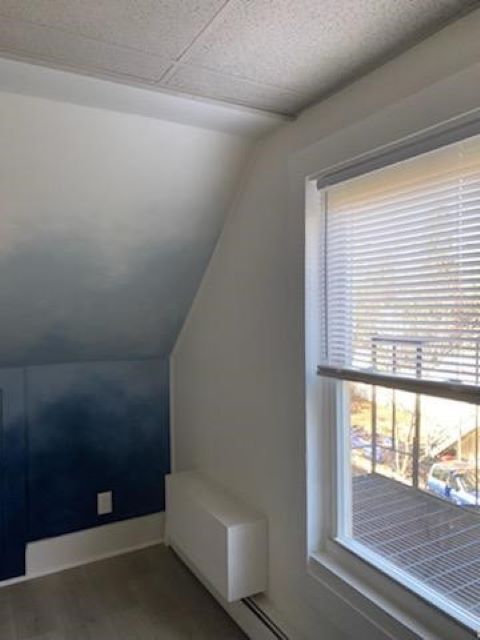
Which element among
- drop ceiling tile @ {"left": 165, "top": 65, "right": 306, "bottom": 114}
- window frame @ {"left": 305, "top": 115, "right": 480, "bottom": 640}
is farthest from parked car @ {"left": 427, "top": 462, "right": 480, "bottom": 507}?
drop ceiling tile @ {"left": 165, "top": 65, "right": 306, "bottom": 114}

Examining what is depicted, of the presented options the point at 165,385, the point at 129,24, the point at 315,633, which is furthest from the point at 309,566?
the point at 129,24

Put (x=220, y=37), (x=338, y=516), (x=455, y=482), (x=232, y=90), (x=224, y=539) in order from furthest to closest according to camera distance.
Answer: (x=224, y=539), (x=338, y=516), (x=232, y=90), (x=455, y=482), (x=220, y=37)

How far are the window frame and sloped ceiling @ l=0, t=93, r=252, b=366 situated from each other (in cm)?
59

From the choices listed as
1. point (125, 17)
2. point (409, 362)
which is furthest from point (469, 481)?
point (125, 17)

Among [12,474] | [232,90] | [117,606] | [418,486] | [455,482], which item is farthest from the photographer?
[12,474]

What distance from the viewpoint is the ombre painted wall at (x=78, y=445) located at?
8.91ft

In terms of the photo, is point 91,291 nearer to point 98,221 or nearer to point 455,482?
point 98,221

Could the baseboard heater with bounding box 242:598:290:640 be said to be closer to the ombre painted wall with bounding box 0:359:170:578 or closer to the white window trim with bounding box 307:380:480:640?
the white window trim with bounding box 307:380:480:640

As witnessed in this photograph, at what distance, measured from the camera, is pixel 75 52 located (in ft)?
4.70

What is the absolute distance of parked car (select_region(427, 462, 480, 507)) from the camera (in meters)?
1.45

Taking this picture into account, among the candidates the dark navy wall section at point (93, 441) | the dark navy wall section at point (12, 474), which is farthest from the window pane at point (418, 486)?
the dark navy wall section at point (12, 474)

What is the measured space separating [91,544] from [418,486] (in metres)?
2.07

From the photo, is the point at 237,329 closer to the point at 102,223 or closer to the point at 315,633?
the point at 102,223

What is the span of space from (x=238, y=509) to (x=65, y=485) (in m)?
1.13
